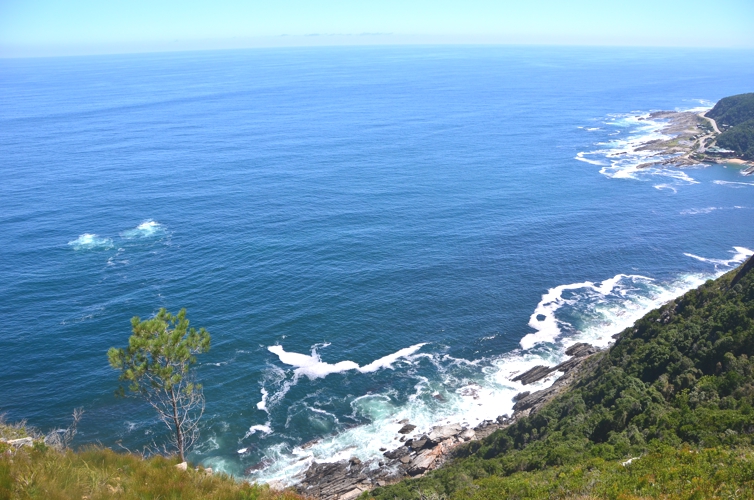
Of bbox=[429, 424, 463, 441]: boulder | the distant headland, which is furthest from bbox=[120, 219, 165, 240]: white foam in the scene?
the distant headland

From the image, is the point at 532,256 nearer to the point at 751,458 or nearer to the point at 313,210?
the point at 313,210

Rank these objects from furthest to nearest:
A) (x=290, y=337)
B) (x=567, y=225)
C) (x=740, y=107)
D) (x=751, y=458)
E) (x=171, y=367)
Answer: (x=740, y=107) → (x=567, y=225) → (x=290, y=337) → (x=171, y=367) → (x=751, y=458)

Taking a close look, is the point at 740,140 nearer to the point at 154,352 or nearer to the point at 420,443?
the point at 420,443

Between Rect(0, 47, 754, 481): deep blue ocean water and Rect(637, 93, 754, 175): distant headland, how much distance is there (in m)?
14.2

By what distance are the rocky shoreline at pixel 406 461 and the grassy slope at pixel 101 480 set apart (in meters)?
27.2

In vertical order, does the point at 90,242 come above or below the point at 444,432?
above

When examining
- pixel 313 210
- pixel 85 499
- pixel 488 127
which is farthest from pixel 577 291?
pixel 488 127

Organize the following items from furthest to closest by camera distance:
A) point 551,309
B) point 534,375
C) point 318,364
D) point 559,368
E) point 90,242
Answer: point 90,242 → point 551,309 → point 318,364 → point 559,368 → point 534,375

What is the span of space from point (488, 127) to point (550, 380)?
486 ft

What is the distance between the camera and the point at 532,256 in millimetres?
96188

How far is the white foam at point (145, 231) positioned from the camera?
98250 mm

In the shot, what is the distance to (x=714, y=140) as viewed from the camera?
166250 mm

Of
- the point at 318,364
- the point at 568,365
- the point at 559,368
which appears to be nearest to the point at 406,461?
the point at 318,364

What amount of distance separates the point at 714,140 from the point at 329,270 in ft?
490
